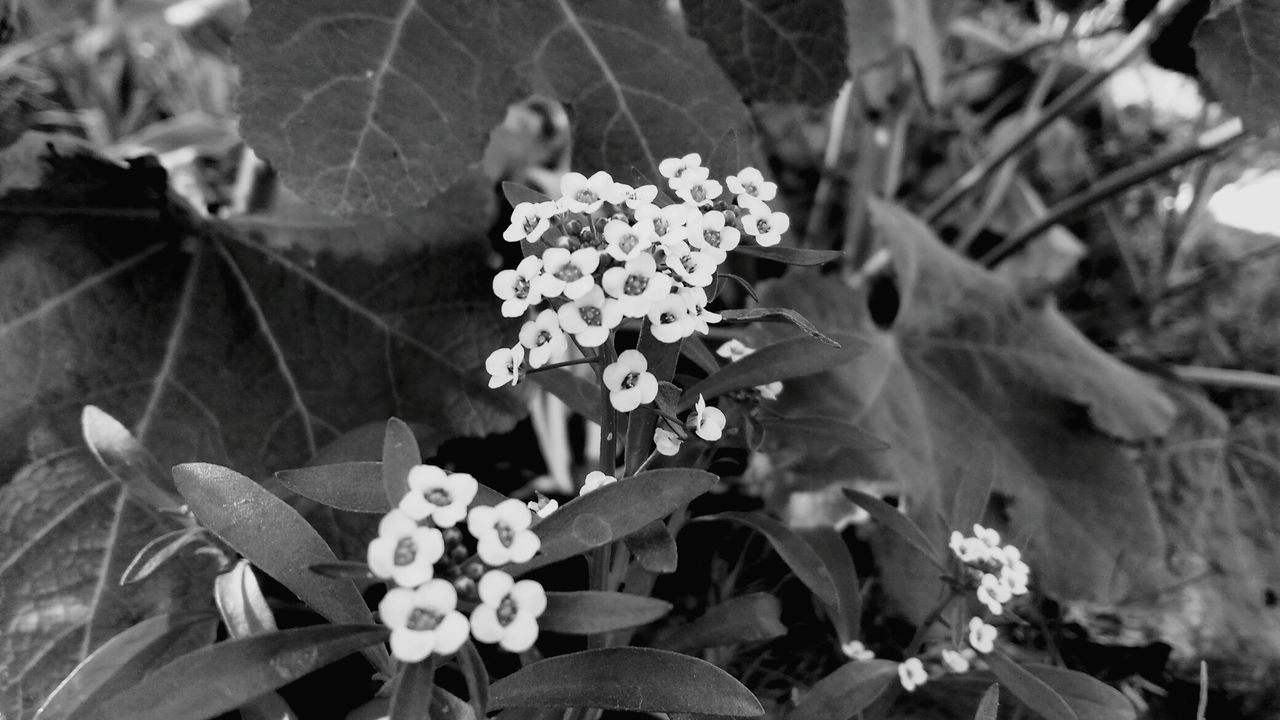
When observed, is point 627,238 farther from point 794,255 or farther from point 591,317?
point 794,255

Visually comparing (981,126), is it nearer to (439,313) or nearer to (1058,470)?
(1058,470)

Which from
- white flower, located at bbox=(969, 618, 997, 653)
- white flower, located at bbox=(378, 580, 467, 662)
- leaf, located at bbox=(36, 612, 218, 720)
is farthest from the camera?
white flower, located at bbox=(969, 618, 997, 653)

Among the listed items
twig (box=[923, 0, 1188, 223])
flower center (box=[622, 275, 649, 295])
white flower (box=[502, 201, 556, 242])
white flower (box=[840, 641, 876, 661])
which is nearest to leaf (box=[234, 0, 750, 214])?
white flower (box=[502, 201, 556, 242])

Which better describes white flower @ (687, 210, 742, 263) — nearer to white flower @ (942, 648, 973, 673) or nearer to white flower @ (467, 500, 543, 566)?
white flower @ (467, 500, 543, 566)

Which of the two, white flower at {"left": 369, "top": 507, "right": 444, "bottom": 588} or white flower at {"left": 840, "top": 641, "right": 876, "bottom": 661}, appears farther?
white flower at {"left": 840, "top": 641, "right": 876, "bottom": 661}

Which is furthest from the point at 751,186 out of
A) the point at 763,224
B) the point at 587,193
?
the point at 587,193

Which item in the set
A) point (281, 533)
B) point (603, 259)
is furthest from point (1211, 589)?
point (281, 533)

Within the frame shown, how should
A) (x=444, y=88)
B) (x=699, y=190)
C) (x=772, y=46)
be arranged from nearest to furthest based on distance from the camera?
(x=699, y=190) → (x=444, y=88) → (x=772, y=46)
